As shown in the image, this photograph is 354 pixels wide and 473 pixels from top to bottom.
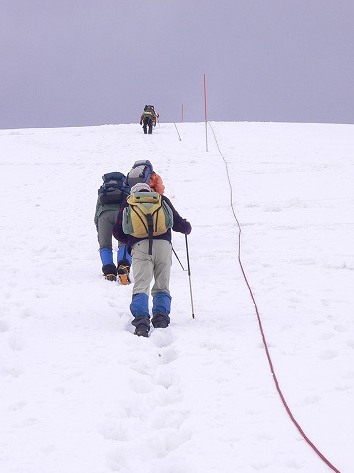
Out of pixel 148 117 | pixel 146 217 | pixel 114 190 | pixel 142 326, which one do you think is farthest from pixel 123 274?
pixel 148 117

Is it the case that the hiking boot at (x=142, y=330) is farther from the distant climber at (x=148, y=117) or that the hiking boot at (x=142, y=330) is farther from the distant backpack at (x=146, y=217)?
the distant climber at (x=148, y=117)

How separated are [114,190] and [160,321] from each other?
281cm

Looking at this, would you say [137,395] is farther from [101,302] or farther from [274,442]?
[101,302]

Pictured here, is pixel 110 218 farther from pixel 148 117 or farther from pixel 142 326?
pixel 148 117

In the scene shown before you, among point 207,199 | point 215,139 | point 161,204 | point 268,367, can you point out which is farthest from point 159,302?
point 215,139

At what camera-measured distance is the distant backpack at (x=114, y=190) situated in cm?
840

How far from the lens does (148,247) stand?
20.8ft

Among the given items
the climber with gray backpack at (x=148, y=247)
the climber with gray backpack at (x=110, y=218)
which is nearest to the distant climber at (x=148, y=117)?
the climber with gray backpack at (x=110, y=218)

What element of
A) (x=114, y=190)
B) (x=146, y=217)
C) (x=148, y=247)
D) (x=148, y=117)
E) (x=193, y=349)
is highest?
(x=148, y=117)

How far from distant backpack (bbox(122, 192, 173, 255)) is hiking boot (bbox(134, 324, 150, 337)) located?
82 cm

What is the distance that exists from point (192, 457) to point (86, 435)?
77 cm

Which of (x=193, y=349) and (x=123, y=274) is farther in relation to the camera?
(x=123, y=274)

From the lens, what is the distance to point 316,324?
6.18 meters

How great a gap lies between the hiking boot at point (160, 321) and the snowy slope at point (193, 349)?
0.11 meters
